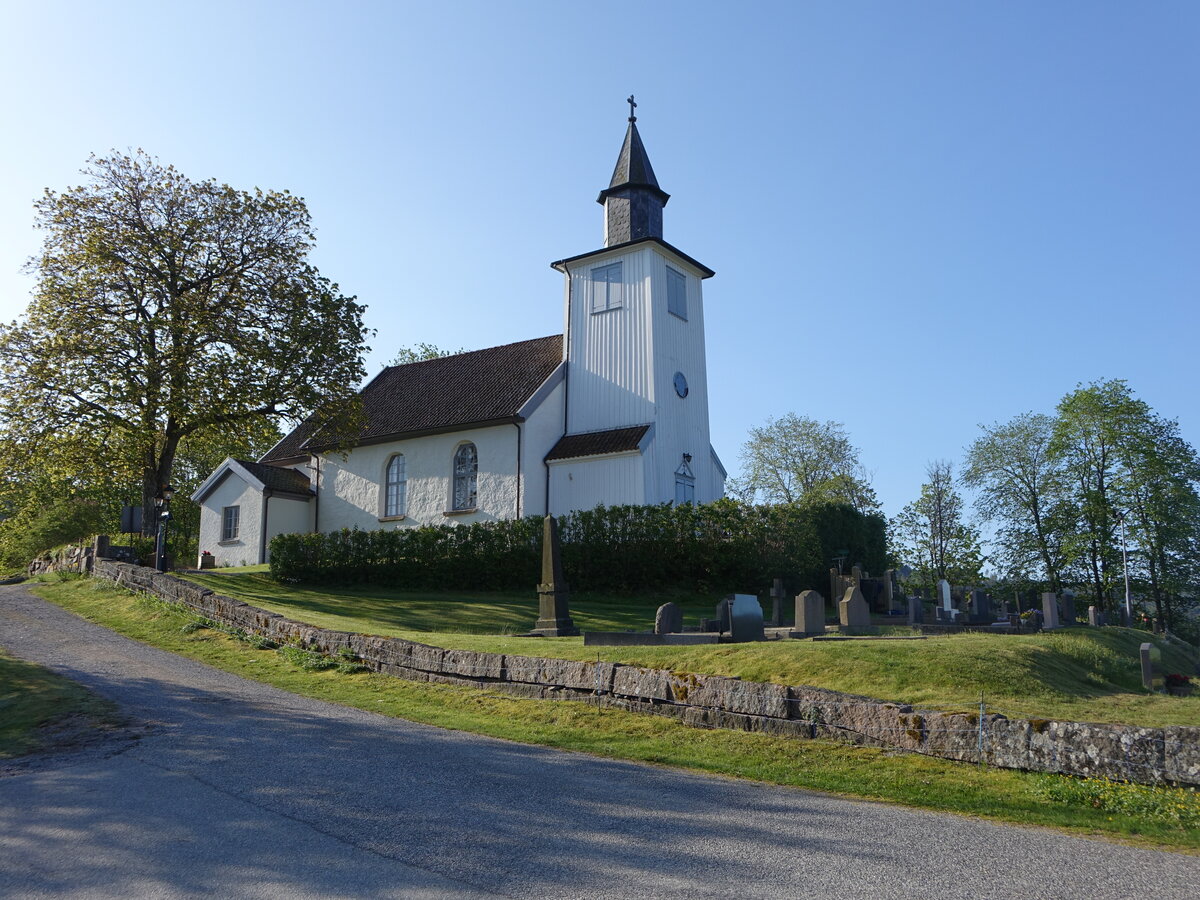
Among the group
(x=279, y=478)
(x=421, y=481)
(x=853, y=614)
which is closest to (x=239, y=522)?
(x=279, y=478)

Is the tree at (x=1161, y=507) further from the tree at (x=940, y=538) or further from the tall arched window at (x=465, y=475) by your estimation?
the tall arched window at (x=465, y=475)

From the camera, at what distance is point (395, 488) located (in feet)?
106

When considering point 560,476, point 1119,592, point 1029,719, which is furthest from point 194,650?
point 1119,592

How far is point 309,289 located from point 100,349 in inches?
223

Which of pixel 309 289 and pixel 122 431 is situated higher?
pixel 309 289

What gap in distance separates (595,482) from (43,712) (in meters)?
19.7

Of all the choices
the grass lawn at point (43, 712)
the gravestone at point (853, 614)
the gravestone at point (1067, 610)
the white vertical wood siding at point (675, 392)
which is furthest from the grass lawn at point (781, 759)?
the gravestone at point (1067, 610)

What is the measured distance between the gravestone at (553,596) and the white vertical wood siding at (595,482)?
1138 centimetres

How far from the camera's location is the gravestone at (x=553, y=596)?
1516 cm

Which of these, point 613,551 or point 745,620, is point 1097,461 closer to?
point 613,551

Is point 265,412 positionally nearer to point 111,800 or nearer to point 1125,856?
point 111,800

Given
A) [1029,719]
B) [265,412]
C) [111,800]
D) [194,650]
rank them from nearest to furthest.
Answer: [111,800], [1029,719], [194,650], [265,412]

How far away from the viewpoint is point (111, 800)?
21.2ft

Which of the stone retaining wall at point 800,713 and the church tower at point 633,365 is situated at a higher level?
the church tower at point 633,365
